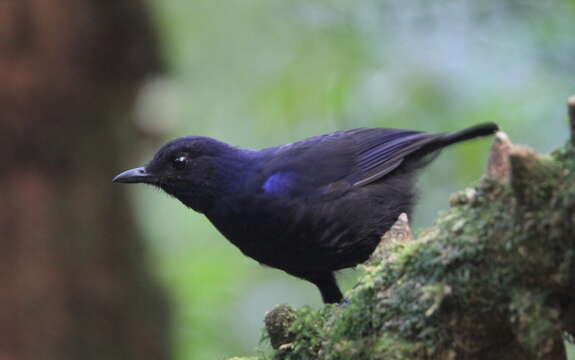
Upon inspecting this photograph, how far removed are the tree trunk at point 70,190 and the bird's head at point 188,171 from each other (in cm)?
240

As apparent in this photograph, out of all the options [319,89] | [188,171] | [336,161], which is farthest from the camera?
[319,89]

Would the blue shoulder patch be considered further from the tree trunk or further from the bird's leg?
the tree trunk

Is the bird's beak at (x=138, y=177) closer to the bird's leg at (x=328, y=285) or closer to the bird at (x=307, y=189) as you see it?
the bird at (x=307, y=189)

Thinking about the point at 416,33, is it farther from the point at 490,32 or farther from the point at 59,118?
the point at 59,118

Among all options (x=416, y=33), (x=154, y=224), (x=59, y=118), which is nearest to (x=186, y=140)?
(x=59, y=118)

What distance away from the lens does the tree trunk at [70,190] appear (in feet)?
22.7

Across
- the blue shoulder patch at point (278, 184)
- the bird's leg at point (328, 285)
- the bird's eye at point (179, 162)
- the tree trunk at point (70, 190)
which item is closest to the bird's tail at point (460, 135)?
the blue shoulder patch at point (278, 184)

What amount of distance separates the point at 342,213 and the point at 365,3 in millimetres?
3472

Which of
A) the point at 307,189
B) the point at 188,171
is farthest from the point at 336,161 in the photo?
the point at 188,171

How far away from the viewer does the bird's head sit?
5.06m

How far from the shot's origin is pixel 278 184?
4.83 metres

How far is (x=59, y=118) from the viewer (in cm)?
Result: 732

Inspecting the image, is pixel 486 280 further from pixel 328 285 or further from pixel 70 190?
pixel 70 190

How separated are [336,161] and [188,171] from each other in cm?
107
